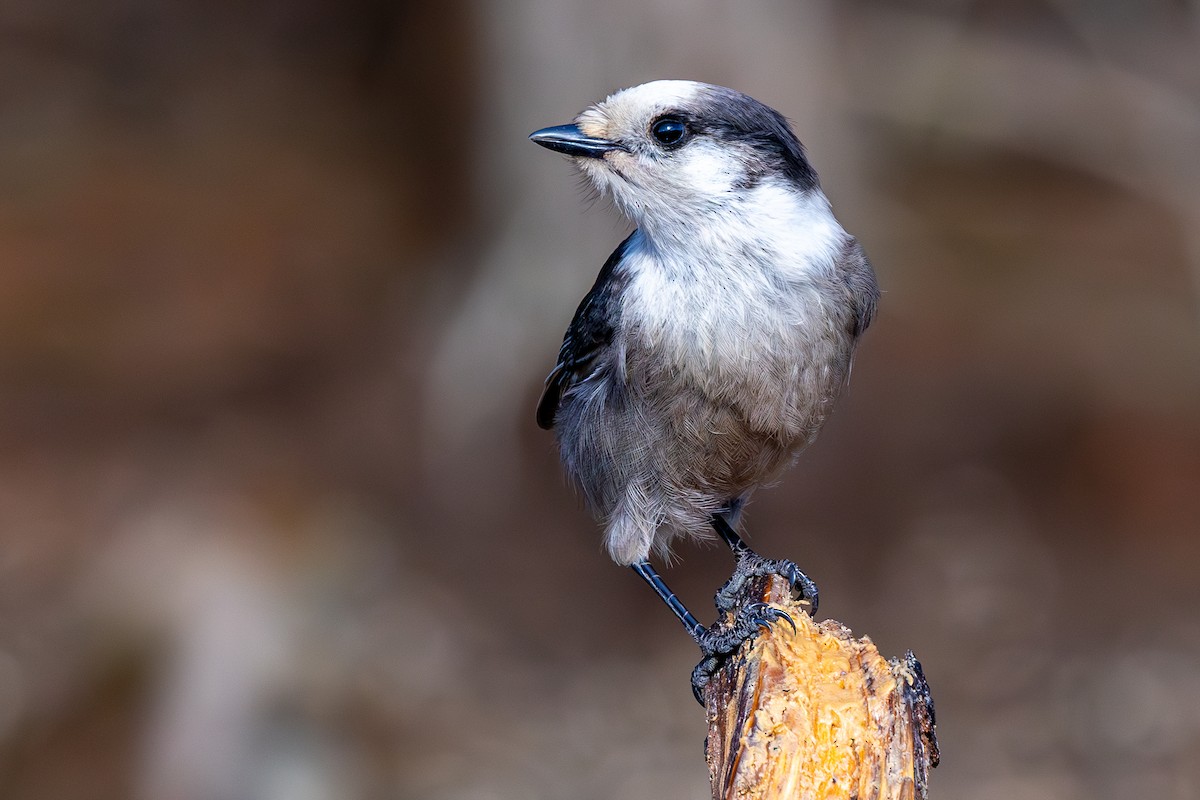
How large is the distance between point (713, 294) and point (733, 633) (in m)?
0.97

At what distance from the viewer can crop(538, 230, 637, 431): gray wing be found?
3.49m

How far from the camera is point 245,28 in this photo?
8094mm


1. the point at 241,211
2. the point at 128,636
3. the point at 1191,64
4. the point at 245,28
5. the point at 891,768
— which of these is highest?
the point at 1191,64

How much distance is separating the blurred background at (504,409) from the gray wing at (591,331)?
2.51 m

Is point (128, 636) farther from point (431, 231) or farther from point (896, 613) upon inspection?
point (896, 613)

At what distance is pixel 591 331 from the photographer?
3.59 m

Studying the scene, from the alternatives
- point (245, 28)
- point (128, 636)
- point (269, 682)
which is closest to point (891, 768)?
point (269, 682)

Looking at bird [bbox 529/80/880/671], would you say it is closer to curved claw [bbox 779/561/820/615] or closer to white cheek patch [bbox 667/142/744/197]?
white cheek patch [bbox 667/142/744/197]

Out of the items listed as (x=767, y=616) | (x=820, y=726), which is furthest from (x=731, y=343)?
(x=820, y=726)

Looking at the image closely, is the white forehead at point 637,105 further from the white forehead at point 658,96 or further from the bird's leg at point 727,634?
the bird's leg at point 727,634

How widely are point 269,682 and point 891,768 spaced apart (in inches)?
192

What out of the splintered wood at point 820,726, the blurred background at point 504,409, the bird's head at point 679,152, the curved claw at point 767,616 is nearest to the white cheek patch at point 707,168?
the bird's head at point 679,152

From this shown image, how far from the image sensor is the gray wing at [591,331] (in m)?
3.49

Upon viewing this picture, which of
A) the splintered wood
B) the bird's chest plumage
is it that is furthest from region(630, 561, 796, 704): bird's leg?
the bird's chest plumage
